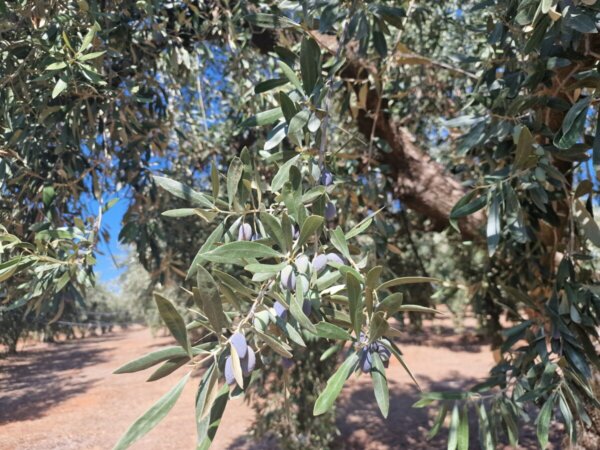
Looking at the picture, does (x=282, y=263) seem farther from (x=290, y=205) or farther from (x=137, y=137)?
(x=137, y=137)

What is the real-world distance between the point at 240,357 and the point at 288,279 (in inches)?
5.9

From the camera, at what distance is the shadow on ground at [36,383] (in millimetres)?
6004

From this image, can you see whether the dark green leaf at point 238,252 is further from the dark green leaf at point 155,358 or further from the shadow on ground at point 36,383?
the shadow on ground at point 36,383

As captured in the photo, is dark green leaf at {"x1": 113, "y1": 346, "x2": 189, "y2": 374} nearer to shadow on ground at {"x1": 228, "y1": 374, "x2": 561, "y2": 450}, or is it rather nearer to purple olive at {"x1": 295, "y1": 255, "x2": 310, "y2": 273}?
purple olive at {"x1": 295, "y1": 255, "x2": 310, "y2": 273}

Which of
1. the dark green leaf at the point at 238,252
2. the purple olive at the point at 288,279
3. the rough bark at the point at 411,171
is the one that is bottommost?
the purple olive at the point at 288,279

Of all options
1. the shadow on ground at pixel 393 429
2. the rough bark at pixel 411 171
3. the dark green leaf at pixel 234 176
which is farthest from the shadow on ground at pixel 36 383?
the dark green leaf at pixel 234 176

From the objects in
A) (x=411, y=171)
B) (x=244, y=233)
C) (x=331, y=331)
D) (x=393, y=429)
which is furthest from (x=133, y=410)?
(x=331, y=331)

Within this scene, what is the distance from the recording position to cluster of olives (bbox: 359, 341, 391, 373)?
30.9 inches

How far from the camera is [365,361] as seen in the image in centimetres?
79

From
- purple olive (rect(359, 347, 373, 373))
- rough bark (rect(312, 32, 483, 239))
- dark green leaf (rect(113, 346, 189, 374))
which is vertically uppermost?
rough bark (rect(312, 32, 483, 239))

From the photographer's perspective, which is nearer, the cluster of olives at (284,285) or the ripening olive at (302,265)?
the cluster of olives at (284,285)

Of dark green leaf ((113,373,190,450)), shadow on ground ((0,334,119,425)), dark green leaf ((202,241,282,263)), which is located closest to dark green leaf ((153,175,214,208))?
dark green leaf ((202,241,282,263))

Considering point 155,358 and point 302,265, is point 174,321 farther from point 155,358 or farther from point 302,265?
point 302,265

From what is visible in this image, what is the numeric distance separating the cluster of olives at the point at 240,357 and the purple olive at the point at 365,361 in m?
0.21
